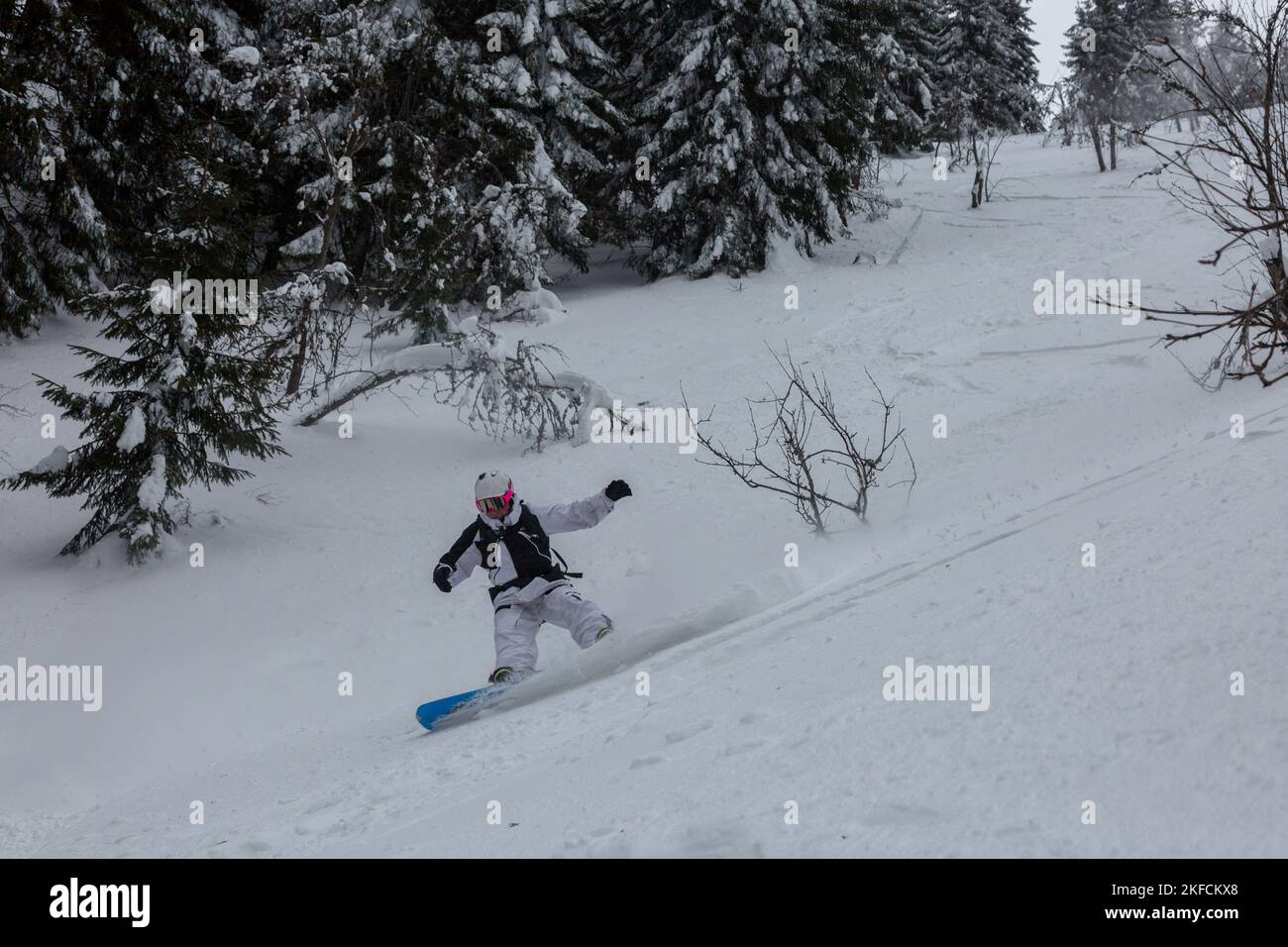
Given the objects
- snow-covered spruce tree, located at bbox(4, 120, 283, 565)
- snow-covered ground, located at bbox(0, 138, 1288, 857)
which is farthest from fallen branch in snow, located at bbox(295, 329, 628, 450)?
snow-covered spruce tree, located at bbox(4, 120, 283, 565)

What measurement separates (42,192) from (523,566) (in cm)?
1357

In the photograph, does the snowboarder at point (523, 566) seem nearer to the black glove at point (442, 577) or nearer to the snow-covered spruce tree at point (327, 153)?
the black glove at point (442, 577)

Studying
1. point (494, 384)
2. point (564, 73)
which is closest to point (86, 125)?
point (564, 73)

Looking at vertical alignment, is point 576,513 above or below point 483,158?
below

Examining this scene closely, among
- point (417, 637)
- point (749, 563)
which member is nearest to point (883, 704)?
point (749, 563)

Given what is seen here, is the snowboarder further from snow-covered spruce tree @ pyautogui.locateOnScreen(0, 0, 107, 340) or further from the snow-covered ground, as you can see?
snow-covered spruce tree @ pyautogui.locateOnScreen(0, 0, 107, 340)

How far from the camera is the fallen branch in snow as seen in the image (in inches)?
463

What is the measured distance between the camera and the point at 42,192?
15867 mm

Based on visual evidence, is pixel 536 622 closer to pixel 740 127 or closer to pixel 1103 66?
pixel 740 127

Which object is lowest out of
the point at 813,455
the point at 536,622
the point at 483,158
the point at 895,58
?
the point at 536,622

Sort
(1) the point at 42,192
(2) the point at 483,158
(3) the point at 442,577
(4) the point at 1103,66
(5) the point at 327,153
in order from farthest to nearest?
1. (4) the point at 1103,66
2. (2) the point at 483,158
3. (1) the point at 42,192
4. (5) the point at 327,153
5. (3) the point at 442,577

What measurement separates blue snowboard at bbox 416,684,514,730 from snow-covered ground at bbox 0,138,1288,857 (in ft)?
0.42

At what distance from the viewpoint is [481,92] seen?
1762 cm

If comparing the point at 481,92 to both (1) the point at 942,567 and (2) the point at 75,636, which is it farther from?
(1) the point at 942,567
